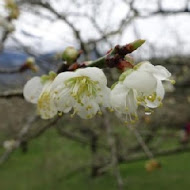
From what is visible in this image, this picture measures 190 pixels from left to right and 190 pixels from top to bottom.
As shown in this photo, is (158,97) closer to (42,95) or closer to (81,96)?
(81,96)

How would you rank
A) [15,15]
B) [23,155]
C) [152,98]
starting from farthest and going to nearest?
[23,155], [15,15], [152,98]

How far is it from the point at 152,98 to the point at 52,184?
194 inches

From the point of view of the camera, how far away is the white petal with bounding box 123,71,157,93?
0.67 meters

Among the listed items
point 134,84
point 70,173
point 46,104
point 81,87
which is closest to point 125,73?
point 134,84

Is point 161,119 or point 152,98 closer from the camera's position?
point 152,98

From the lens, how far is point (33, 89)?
950mm

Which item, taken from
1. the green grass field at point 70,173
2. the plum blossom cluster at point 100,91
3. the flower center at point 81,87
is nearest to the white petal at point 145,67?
the plum blossom cluster at point 100,91

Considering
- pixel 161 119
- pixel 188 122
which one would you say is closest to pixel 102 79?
pixel 161 119

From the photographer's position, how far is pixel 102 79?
717 millimetres

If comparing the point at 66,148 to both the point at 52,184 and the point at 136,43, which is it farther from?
the point at 136,43

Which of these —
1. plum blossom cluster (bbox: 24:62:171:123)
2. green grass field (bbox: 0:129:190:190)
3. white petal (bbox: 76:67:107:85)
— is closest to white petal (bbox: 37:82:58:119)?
plum blossom cluster (bbox: 24:62:171:123)

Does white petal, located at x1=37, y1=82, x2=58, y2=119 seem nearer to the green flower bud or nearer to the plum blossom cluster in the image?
the plum blossom cluster

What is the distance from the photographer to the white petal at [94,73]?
700mm

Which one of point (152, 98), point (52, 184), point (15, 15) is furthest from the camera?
point (52, 184)
